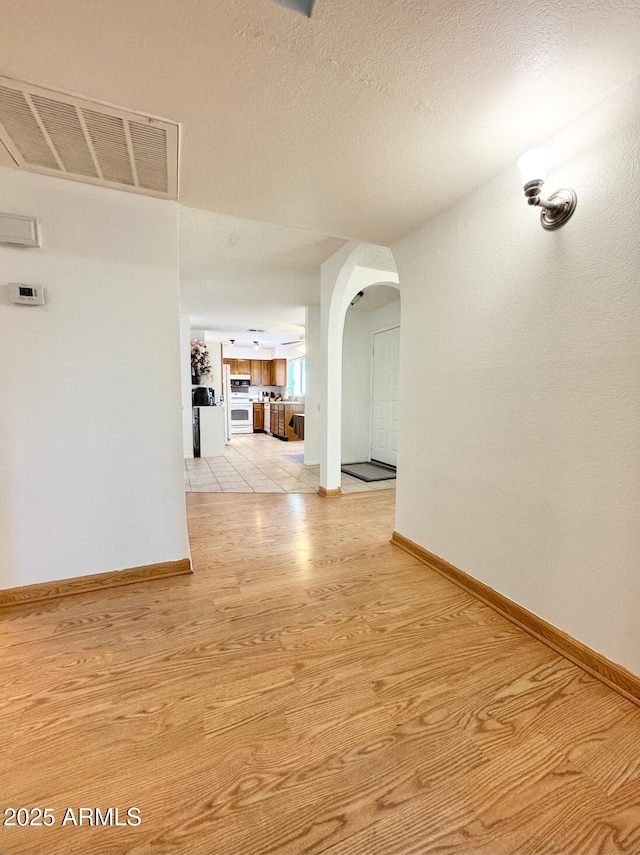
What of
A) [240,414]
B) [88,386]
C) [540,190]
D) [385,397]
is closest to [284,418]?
[240,414]

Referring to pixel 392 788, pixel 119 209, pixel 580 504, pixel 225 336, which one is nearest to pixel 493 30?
pixel 580 504

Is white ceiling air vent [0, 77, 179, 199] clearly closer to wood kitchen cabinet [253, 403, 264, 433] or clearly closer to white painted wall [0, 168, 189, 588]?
white painted wall [0, 168, 189, 588]

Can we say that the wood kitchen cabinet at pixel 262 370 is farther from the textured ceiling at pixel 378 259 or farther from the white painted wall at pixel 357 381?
the textured ceiling at pixel 378 259

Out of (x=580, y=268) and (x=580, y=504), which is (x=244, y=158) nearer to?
(x=580, y=268)

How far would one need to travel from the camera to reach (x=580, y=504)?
56.9 inches

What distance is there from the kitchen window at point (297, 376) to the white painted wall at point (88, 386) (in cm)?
764

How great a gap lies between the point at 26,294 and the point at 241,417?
785 centimetres

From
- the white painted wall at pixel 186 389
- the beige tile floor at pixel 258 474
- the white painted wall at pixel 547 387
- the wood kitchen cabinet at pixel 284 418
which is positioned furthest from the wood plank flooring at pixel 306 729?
the wood kitchen cabinet at pixel 284 418

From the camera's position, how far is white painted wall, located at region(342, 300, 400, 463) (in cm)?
550

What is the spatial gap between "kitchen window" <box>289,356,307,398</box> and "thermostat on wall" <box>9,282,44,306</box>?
25.9ft

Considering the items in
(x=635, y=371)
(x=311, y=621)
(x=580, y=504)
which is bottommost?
(x=311, y=621)

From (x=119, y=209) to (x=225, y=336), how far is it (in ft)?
22.2

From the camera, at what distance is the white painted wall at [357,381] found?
217 inches

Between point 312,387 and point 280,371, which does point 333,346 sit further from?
point 280,371
